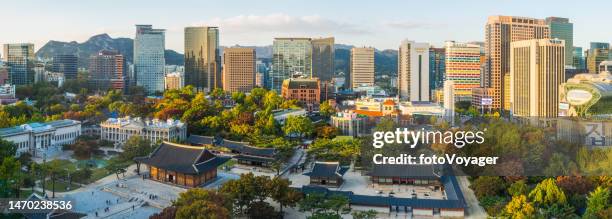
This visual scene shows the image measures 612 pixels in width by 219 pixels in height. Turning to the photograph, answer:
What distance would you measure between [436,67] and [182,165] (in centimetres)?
4524

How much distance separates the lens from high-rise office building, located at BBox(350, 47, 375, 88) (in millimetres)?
63125

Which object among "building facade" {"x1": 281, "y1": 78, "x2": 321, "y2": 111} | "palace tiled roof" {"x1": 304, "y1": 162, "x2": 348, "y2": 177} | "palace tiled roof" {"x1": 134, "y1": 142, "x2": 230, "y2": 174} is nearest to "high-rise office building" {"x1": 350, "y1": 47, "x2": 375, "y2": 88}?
"building facade" {"x1": 281, "y1": 78, "x2": 321, "y2": 111}

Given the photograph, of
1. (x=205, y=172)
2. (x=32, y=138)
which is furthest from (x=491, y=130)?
(x=32, y=138)

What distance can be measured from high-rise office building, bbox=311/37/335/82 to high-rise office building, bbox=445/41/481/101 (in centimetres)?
2022

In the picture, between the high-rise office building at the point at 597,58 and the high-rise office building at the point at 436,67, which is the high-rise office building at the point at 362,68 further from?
the high-rise office building at the point at 597,58

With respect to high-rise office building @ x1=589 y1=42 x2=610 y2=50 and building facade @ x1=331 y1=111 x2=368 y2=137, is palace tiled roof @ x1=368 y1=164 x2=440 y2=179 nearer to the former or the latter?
building facade @ x1=331 y1=111 x2=368 y2=137

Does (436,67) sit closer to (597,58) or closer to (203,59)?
(597,58)

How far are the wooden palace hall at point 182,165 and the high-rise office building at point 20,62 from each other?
39.7m

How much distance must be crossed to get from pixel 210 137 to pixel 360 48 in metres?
40.0

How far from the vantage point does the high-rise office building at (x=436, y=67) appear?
5744 cm

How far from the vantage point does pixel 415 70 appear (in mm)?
48812

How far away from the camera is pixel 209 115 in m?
30.5

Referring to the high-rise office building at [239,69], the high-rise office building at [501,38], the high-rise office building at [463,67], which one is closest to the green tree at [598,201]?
the high-rise office building at [501,38]

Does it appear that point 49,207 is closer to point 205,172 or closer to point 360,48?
point 205,172
